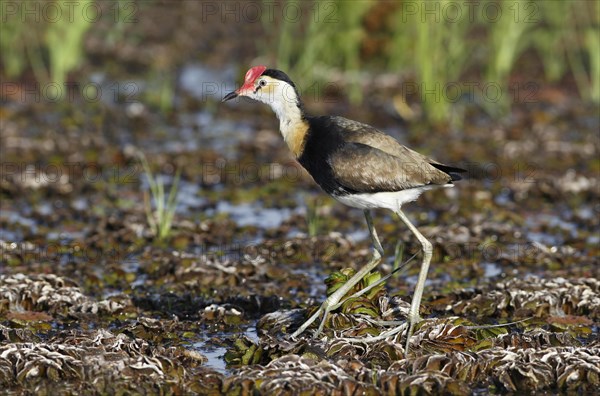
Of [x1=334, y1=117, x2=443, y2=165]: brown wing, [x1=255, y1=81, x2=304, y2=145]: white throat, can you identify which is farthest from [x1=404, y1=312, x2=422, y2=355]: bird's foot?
[x1=255, y1=81, x2=304, y2=145]: white throat

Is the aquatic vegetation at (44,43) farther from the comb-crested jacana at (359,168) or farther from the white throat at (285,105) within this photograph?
the comb-crested jacana at (359,168)

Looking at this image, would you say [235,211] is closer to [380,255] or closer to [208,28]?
[380,255]

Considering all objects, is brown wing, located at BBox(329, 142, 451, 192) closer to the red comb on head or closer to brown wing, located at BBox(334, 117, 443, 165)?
brown wing, located at BBox(334, 117, 443, 165)

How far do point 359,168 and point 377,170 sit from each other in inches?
4.7

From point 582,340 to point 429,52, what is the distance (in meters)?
6.85

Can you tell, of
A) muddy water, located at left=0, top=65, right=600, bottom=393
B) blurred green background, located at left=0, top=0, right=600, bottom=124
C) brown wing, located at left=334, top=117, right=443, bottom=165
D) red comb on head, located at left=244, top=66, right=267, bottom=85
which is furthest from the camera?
blurred green background, located at left=0, top=0, right=600, bottom=124

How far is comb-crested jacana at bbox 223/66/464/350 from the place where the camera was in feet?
22.4

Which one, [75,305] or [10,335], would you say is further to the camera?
[75,305]

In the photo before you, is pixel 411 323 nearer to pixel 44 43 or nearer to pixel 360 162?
pixel 360 162

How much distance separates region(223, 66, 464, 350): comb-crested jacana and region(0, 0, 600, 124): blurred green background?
636 centimetres

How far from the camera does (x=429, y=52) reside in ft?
44.1

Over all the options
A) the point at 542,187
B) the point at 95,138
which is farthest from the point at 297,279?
the point at 95,138

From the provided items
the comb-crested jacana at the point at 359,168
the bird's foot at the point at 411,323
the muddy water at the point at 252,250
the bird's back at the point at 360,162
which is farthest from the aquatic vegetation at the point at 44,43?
the bird's foot at the point at 411,323

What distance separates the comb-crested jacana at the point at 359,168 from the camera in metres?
6.82
